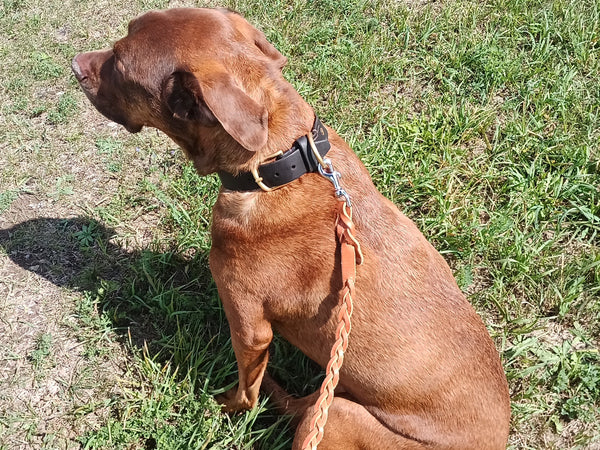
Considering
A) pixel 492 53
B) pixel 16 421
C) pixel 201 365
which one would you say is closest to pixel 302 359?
pixel 201 365

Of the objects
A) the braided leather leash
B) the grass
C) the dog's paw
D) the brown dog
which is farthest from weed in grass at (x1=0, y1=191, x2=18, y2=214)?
the braided leather leash

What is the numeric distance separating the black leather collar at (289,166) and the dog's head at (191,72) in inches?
5.2

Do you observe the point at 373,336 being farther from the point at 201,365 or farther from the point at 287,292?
the point at 201,365

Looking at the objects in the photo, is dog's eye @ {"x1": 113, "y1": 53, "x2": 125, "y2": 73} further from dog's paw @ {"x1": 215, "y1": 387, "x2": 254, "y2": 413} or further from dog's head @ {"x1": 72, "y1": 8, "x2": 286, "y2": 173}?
dog's paw @ {"x1": 215, "y1": 387, "x2": 254, "y2": 413}

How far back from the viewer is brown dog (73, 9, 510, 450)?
2.58m

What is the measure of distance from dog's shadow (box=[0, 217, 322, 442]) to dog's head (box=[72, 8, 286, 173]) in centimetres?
137

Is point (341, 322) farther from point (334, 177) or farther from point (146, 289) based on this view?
point (146, 289)

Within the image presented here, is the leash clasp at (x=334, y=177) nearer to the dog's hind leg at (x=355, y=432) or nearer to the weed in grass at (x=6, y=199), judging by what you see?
the dog's hind leg at (x=355, y=432)

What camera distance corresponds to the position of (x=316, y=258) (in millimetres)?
2703

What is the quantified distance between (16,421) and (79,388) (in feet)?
1.27

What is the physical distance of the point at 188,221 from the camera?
4180 millimetres

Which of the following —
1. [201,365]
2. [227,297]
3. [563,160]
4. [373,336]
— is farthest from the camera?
[563,160]

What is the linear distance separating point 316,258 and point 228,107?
2.82ft

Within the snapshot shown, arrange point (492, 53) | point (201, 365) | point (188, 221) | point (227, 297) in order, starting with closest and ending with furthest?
point (227, 297) < point (201, 365) < point (188, 221) < point (492, 53)
